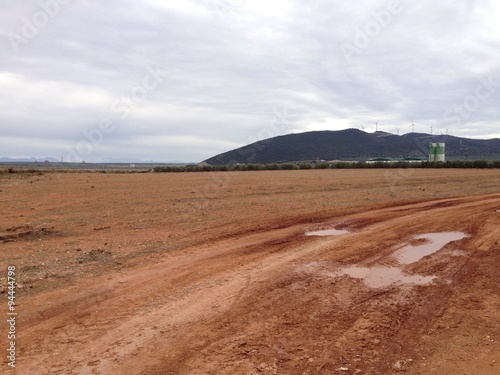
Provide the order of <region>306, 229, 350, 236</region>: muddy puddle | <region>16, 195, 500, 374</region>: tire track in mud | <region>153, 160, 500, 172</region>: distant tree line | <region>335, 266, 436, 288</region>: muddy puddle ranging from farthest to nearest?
<region>153, 160, 500, 172</region>: distant tree line, <region>306, 229, 350, 236</region>: muddy puddle, <region>335, 266, 436, 288</region>: muddy puddle, <region>16, 195, 500, 374</region>: tire track in mud

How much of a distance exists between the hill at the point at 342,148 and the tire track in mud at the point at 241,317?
13108cm

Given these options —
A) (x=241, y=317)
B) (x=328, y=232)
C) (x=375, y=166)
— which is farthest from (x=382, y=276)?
(x=375, y=166)

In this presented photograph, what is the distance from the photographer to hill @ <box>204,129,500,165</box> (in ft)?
474

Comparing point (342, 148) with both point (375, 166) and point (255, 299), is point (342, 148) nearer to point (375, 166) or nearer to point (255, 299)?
point (375, 166)

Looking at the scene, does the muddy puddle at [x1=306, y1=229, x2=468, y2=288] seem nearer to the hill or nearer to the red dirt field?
the red dirt field

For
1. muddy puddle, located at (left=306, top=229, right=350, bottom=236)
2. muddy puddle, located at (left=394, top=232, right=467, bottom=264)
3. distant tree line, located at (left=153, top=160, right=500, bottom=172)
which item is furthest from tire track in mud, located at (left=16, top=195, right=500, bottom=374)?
distant tree line, located at (left=153, top=160, right=500, bottom=172)

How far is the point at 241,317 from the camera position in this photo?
18.6ft

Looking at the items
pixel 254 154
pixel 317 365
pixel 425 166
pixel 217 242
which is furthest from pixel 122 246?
pixel 254 154

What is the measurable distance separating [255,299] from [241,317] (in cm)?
67

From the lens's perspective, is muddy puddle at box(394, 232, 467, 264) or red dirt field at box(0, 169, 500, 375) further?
muddy puddle at box(394, 232, 467, 264)

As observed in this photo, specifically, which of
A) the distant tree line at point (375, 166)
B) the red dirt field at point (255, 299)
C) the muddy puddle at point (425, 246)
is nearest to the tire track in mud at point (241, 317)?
the red dirt field at point (255, 299)

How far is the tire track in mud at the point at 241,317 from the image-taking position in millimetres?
4602

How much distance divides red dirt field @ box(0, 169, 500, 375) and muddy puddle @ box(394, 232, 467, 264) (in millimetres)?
96

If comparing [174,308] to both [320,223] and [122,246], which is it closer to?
[122,246]
